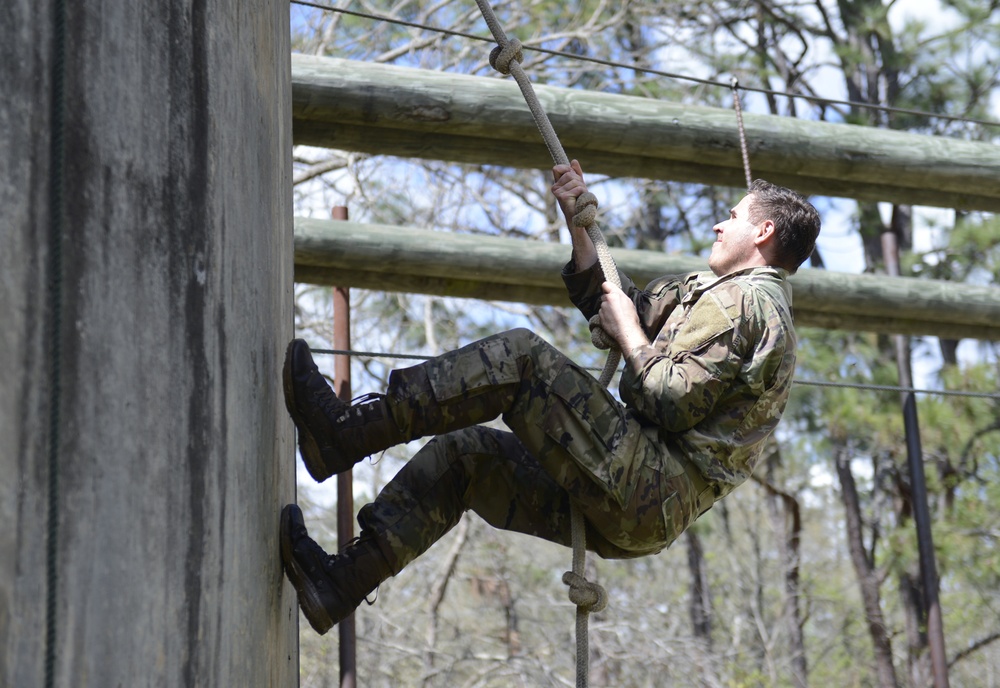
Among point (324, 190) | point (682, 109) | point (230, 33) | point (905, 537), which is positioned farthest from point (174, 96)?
point (905, 537)

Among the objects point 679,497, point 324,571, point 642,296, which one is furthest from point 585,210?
point 324,571

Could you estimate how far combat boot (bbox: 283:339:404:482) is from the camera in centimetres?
322

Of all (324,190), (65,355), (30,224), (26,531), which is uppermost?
(324,190)

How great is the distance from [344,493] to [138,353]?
392 cm

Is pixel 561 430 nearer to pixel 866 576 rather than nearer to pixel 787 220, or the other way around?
pixel 787 220

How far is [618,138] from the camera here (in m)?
5.84

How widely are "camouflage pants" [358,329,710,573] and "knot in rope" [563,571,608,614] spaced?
128mm

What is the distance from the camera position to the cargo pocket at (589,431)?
10.9 ft

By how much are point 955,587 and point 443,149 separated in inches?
420

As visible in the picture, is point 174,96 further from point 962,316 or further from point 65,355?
point 962,316

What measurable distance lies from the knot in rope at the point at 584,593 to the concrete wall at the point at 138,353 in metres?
1.04

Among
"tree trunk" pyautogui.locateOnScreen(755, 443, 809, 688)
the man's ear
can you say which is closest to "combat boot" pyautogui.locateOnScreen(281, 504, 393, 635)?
the man's ear

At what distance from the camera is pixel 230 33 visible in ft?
9.37

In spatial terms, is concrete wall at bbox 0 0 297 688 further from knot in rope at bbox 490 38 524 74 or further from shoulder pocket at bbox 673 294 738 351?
knot in rope at bbox 490 38 524 74
